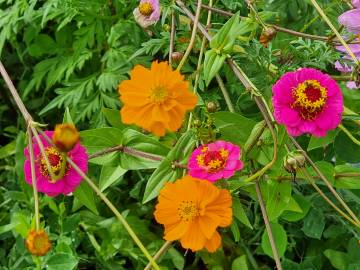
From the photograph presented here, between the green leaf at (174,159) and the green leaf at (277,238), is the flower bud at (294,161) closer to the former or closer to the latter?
the green leaf at (174,159)

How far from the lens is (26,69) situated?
5.03 ft

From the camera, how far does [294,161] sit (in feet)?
2.25

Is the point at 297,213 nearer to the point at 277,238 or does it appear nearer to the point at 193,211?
the point at 277,238

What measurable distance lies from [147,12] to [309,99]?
0.99ft

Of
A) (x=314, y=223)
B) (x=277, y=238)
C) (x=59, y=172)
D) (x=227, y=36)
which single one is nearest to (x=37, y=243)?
(x=59, y=172)

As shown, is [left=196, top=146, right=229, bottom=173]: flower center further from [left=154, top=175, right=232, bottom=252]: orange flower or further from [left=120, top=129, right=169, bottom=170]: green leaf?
[left=120, top=129, right=169, bottom=170]: green leaf

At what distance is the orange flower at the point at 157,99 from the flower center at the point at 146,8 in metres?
0.26

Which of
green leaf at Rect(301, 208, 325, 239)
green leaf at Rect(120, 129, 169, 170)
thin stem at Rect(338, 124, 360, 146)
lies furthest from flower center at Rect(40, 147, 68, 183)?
green leaf at Rect(301, 208, 325, 239)

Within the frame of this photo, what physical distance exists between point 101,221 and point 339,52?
58 cm

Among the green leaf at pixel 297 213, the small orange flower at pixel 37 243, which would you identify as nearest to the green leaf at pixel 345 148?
the green leaf at pixel 297 213

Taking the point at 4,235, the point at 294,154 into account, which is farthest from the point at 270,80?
the point at 4,235

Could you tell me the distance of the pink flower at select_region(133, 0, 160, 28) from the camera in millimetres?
890

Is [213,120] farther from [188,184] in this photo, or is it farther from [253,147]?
[188,184]

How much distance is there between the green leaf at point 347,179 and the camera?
84 cm
